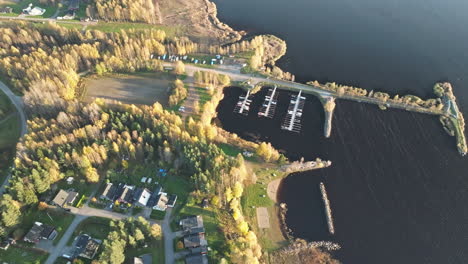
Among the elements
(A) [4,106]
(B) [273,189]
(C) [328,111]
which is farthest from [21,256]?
(C) [328,111]

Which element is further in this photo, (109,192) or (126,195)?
(109,192)

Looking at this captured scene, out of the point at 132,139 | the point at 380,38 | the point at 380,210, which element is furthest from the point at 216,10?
the point at 380,210

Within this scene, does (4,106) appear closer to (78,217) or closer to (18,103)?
(18,103)

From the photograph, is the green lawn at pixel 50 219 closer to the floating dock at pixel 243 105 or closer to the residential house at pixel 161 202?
the residential house at pixel 161 202

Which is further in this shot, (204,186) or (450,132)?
(450,132)

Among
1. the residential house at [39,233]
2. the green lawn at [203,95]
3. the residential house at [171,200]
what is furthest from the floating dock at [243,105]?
the residential house at [39,233]

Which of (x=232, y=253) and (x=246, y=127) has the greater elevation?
(x=246, y=127)

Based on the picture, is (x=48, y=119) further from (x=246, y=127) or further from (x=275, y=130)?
(x=275, y=130)
